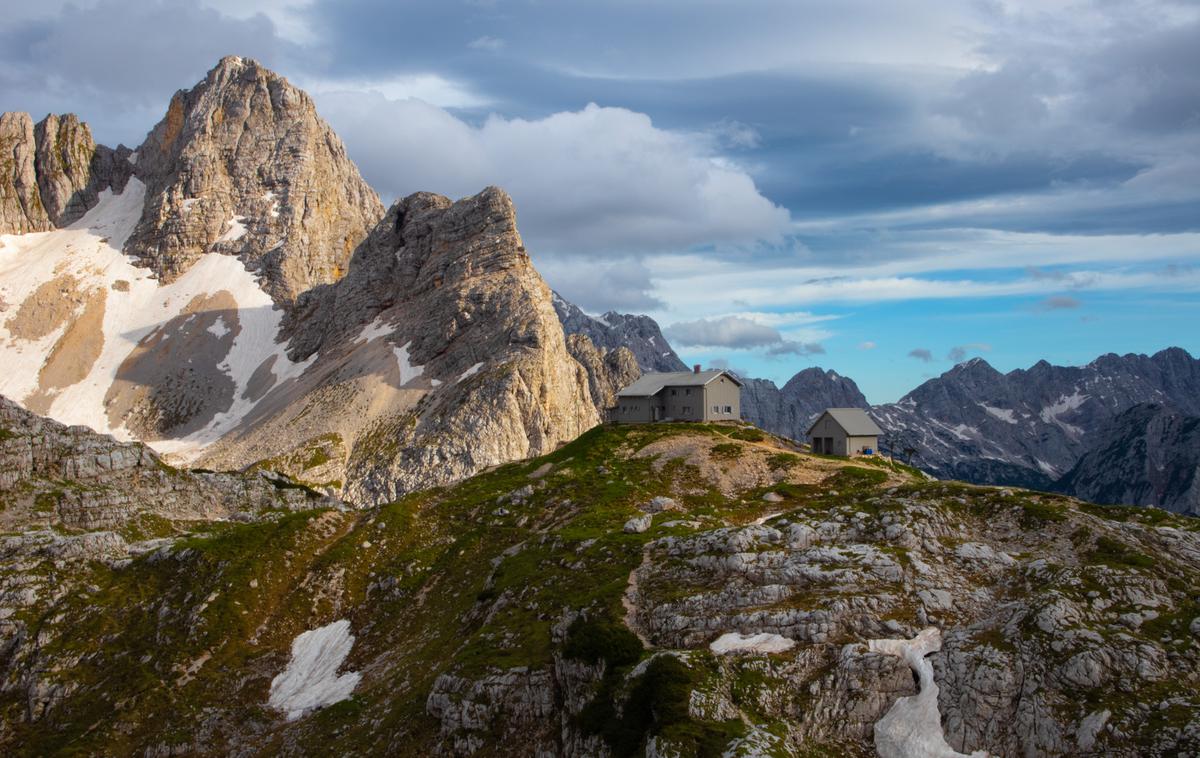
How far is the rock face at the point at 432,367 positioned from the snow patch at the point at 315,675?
8208 centimetres

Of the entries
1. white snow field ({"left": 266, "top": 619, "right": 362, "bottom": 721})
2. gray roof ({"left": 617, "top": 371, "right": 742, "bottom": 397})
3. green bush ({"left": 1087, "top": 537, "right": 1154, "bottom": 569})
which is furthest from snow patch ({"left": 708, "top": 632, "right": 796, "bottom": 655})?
gray roof ({"left": 617, "top": 371, "right": 742, "bottom": 397})

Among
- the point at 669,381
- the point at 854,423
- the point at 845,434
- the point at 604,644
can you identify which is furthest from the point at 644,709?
the point at 669,381

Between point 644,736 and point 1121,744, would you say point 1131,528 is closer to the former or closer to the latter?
point 1121,744

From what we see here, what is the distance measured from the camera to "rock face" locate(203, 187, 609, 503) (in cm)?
14938

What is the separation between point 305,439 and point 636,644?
420 ft

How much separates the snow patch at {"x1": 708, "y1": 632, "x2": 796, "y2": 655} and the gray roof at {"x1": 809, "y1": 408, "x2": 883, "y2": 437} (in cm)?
5047

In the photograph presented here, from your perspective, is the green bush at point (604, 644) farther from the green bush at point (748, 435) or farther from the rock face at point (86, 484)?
the rock face at point (86, 484)

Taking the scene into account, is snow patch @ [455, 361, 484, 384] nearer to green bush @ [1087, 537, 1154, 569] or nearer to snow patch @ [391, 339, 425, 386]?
snow patch @ [391, 339, 425, 386]

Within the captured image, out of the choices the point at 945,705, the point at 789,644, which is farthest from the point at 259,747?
the point at 945,705

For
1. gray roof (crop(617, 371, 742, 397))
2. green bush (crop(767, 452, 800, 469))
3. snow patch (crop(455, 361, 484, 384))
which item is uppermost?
snow patch (crop(455, 361, 484, 384))

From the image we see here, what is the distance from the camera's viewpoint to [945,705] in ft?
110

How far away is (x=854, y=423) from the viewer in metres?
88.0

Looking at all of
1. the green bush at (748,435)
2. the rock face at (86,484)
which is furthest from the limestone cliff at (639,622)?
the rock face at (86,484)

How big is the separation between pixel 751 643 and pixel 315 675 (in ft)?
109
